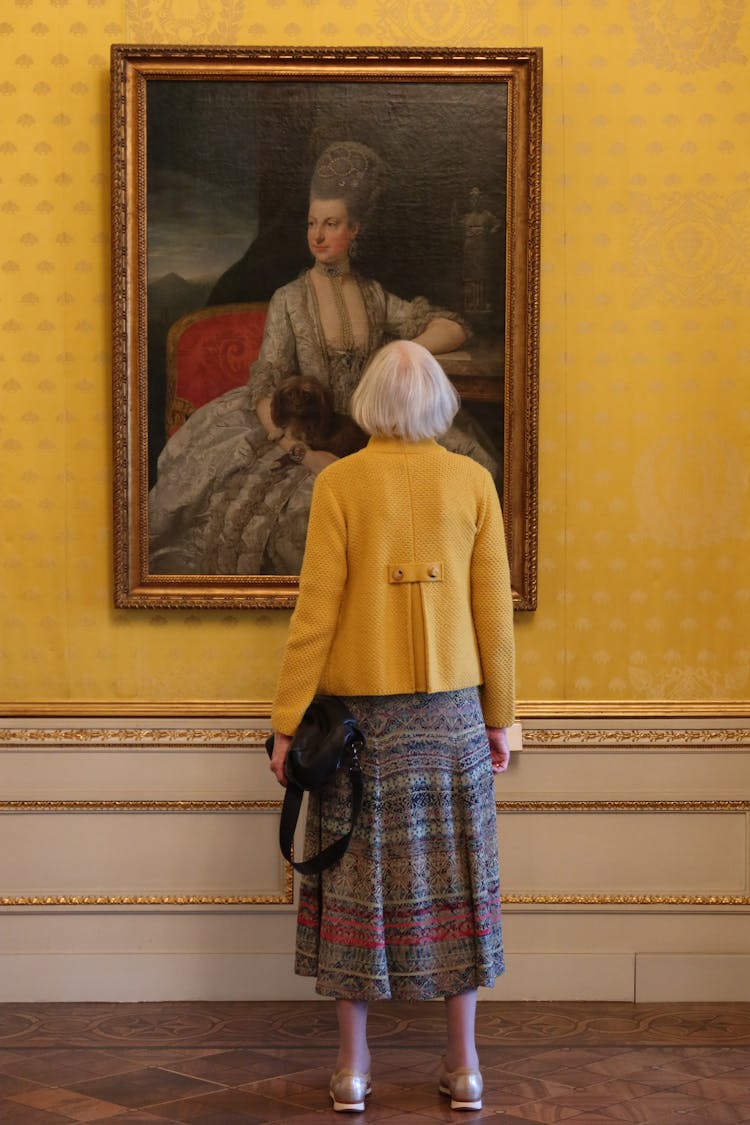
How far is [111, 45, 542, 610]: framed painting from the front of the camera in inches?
168

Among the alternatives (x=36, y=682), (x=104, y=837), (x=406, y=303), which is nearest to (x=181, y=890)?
(x=104, y=837)

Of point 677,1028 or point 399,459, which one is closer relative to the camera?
point 399,459

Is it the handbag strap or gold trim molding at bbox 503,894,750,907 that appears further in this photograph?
gold trim molding at bbox 503,894,750,907

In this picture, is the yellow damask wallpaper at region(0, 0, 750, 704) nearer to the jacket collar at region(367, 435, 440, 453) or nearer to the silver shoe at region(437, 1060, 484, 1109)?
the jacket collar at region(367, 435, 440, 453)

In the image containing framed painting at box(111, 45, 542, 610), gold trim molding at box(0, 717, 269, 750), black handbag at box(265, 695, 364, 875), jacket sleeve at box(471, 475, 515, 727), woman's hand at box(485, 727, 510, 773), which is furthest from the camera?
gold trim molding at box(0, 717, 269, 750)

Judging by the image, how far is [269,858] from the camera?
4398mm

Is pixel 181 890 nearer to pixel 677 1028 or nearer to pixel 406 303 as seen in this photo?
pixel 677 1028

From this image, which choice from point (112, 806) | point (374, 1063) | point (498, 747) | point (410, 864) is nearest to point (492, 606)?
point (498, 747)

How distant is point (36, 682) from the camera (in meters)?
4.40

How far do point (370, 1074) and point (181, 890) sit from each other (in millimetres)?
1016

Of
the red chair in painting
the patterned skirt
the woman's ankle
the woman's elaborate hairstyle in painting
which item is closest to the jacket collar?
the patterned skirt

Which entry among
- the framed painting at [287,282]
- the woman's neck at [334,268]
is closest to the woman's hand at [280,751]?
the framed painting at [287,282]

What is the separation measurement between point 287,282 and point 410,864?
2.01 meters

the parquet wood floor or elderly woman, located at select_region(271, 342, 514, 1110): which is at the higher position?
elderly woman, located at select_region(271, 342, 514, 1110)
